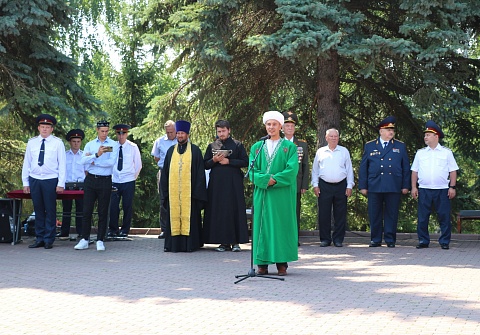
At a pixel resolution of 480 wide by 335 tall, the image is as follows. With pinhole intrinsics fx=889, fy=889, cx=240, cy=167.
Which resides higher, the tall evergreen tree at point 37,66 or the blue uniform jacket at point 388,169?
the tall evergreen tree at point 37,66

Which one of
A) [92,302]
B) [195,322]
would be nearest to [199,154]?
[92,302]

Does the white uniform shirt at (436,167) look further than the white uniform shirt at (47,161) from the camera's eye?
Yes

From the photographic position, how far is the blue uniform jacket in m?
15.0

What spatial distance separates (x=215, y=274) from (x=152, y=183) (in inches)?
733

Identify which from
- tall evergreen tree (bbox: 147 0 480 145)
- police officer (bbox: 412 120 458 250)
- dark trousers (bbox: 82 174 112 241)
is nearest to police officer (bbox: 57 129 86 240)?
dark trousers (bbox: 82 174 112 241)

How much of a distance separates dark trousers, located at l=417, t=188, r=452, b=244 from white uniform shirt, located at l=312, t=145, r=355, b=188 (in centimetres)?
127

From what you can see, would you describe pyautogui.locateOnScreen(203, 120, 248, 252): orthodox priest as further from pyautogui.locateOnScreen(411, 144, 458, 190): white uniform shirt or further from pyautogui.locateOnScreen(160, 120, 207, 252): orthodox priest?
pyautogui.locateOnScreen(411, 144, 458, 190): white uniform shirt

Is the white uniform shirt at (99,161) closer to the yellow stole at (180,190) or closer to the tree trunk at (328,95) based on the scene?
the yellow stole at (180,190)

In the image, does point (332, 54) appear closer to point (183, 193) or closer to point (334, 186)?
point (334, 186)

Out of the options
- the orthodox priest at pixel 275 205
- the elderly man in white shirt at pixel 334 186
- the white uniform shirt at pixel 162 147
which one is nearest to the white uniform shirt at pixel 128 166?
the white uniform shirt at pixel 162 147

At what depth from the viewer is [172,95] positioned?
18.8 meters

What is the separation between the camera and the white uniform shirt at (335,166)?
1510cm

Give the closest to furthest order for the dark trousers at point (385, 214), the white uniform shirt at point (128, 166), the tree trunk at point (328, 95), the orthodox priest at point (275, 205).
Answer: the orthodox priest at point (275, 205) → the dark trousers at point (385, 214) → the white uniform shirt at point (128, 166) → the tree trunk at point (328, 95)

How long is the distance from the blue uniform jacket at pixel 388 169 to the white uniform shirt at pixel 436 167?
11.7 inches
